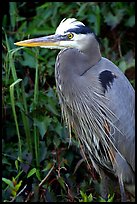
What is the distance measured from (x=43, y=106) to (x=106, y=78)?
0.52 m

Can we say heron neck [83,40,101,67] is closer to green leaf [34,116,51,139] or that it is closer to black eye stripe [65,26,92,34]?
black eye stripe [65,26,92,34]

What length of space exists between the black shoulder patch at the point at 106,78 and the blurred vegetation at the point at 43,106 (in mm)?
410

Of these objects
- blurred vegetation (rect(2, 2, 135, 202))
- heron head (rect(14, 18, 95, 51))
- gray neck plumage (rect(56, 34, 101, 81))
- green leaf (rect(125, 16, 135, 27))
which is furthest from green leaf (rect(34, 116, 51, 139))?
green leaf (rect(125, 16, 135, 27))

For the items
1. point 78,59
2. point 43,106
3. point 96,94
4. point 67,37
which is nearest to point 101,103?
point 96,94

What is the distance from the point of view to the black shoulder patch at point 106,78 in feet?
9.39

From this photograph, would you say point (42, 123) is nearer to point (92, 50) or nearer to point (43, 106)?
point (43, 106)

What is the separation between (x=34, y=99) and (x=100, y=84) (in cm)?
48

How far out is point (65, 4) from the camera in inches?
157

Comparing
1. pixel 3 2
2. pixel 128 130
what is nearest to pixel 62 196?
pixel 128 130

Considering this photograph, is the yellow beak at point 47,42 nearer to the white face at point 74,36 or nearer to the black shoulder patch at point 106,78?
the white face at point 74,36

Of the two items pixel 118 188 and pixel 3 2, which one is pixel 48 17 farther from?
pixel 118 188

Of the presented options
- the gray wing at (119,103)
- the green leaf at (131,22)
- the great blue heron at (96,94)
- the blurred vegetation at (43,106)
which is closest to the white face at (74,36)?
the great blue heron at (96,94)

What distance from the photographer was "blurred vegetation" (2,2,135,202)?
113 inches

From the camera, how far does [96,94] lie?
9.50ft
